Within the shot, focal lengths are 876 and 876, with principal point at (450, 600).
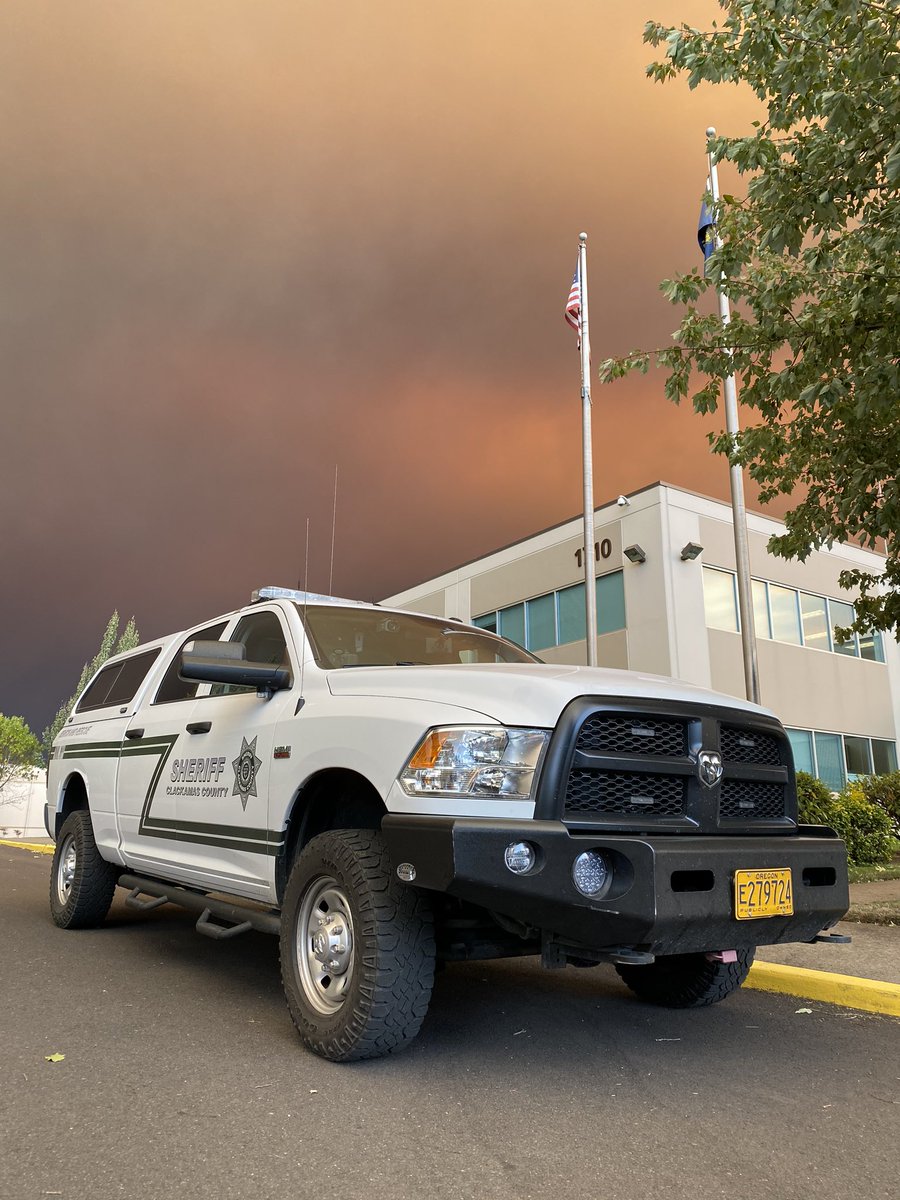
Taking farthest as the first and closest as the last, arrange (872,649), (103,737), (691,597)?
(872,649) → (691,597) → (103,737)

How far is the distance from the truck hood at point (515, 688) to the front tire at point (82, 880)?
333 centimetres

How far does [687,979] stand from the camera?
4.41 meters

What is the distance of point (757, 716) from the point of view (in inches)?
152

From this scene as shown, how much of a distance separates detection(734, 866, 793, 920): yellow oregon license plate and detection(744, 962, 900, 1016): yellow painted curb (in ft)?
5.55

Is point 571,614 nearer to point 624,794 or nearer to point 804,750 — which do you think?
point 804,750

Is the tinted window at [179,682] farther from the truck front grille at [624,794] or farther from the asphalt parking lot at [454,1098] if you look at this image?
the truck front grille at [624,794]

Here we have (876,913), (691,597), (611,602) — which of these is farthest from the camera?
(611,602)

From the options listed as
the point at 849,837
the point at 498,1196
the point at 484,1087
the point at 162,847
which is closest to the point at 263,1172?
the point at 498,1196

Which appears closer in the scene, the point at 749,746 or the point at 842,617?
the point at 749,746

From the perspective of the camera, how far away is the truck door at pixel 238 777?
4.17 m

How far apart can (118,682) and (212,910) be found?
2854 mm

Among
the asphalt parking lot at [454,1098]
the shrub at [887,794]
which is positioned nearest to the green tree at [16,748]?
the shrub at [887,794]

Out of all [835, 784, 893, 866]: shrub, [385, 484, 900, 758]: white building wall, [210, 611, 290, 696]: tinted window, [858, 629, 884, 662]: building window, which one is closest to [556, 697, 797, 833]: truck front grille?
[210, 611, 290, 696]: tinted window

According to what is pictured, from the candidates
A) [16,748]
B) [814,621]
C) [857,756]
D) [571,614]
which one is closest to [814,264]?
[571,614]
